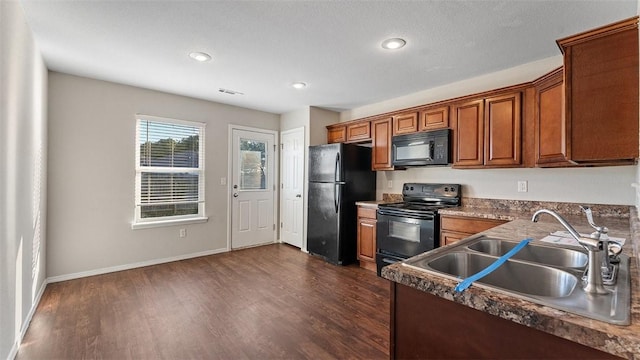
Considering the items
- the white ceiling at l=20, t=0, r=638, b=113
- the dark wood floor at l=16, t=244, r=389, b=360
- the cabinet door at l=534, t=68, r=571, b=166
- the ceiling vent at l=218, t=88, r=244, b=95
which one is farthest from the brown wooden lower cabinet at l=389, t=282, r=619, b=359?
the ceiling vent at l=218, t=88, r=244, b=95

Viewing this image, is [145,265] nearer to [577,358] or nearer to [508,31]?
[577,358]

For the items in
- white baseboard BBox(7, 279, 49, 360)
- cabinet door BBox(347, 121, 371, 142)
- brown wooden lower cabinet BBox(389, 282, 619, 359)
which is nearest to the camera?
brown wooden lower cabinet BBox(389, 282, 619, 359)

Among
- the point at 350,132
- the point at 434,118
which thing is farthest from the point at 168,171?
the point at 434,118

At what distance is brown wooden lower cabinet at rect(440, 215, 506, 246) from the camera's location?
9.19 ft

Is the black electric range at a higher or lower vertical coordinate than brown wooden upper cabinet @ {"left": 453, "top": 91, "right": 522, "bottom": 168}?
lower

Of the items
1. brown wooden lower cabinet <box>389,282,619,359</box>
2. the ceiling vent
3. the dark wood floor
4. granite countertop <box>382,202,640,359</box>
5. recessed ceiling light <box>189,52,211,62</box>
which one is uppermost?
the ceiling vent

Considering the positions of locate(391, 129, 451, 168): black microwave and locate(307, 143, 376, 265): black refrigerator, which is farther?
locate(307, 143, 376, 265): black refrigerator

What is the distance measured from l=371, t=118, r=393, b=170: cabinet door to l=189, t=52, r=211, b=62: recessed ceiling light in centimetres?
231

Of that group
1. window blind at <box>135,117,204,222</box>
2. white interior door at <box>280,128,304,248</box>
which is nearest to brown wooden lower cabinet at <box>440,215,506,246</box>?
white interior door at <box>280,128,304,248</box>

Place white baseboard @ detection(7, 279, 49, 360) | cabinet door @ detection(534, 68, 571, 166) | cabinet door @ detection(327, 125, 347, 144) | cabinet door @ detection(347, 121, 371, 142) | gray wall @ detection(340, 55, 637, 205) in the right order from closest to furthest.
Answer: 1. white baseboard @ detection(7, 279, 49, 360)
2. cabinet door @ detection(534, 68, 571, 166)
3. gray wall @ detection(340, 55, 637, 205)
4. cabinet door @ detection(347, 121, 371, 142)
5. cabinet door @ detection(327, 125, 347, 144)

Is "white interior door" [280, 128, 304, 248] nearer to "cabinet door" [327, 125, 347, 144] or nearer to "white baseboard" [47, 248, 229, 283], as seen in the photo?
"cabinet door" [327, 125, 347, 144]

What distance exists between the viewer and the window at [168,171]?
3893 mm

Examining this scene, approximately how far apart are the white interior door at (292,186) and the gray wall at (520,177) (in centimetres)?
148

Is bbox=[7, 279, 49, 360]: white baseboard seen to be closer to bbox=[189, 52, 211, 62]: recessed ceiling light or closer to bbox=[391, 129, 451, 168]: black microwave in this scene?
bbox=[189, 52, 211, 62]: recessed ceiling light
